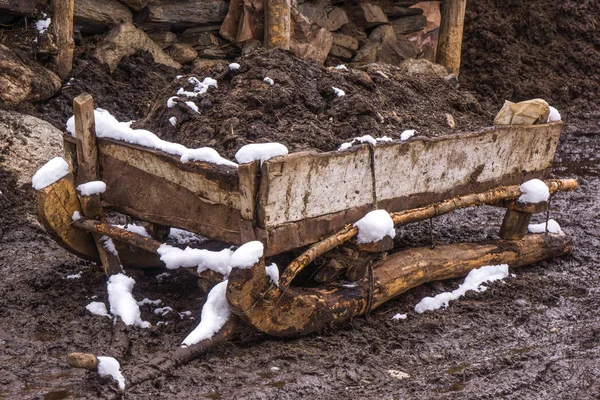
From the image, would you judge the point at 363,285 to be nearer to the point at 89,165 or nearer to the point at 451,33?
the point at 89,165

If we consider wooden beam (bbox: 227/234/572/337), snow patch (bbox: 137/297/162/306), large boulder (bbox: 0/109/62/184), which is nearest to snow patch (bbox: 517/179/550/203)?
wooden beam (bbox: 227/234/572/337)

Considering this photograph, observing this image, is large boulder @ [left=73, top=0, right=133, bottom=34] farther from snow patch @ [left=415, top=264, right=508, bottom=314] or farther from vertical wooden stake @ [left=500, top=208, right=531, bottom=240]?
snow patch @ [left=415, top=264, right=508, bottom=314]

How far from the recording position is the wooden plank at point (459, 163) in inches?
146

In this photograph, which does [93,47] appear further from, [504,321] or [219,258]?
[504,321]

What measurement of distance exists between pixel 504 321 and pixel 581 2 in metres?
7.80

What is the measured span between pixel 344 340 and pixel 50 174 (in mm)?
1628

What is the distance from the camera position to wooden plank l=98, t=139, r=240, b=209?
328cm

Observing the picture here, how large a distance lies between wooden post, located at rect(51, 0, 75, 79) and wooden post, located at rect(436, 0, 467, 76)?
13.5 feet

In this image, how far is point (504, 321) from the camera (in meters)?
3.80

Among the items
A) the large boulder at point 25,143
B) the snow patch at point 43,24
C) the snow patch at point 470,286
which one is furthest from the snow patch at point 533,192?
the snow patch at point 43,24

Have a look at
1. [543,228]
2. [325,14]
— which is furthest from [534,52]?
[543,228]

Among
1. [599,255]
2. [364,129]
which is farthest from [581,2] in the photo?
[364,129]

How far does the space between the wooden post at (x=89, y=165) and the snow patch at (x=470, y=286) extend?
5.09ft

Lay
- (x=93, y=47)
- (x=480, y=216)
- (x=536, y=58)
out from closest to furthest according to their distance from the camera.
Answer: (x=480, y=216)
(x=93, y=47)
(x=536, y=58)
